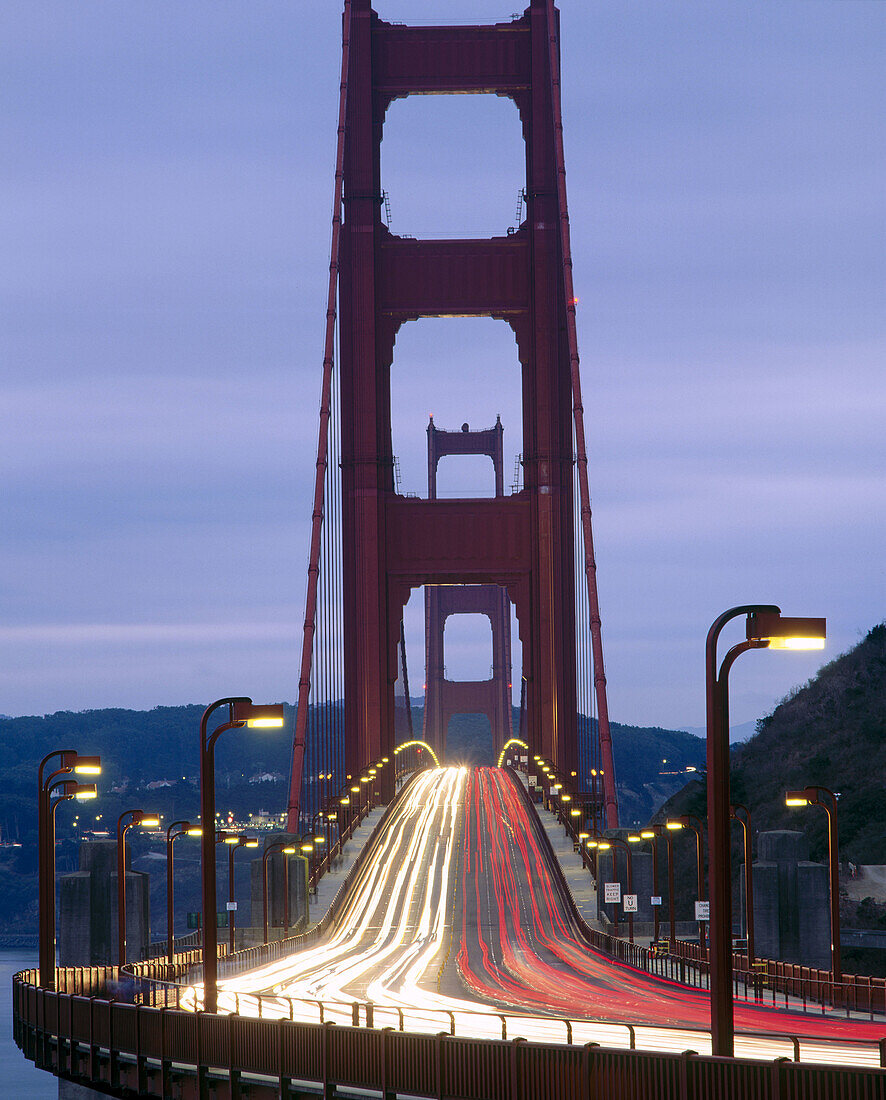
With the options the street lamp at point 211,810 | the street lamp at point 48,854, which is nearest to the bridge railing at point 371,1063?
the street lamp at point 211,810

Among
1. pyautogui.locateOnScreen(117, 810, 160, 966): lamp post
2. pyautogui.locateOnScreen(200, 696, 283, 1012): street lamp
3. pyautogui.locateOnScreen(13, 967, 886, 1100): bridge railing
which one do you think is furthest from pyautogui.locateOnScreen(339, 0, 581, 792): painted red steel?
pyautogui.locateOnScreen(200, 696, 283, 1012): street lamp

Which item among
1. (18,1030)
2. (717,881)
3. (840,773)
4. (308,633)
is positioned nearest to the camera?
(717,881)

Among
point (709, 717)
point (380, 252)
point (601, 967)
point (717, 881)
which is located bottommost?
point (601, 967)

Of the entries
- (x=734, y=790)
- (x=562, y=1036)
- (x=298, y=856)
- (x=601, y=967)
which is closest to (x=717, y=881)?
(x=562, y=1036)

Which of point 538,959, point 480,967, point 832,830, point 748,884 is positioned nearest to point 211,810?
point 832,830

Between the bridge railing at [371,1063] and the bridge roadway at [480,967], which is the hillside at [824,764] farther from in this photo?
the bridge railing at [371,1063]

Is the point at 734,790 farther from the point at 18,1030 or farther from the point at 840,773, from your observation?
the point at 18,1030

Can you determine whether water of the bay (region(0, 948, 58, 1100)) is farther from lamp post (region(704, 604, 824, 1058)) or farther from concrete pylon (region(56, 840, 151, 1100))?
lamp post (region(704, 604, 824, 1058))
